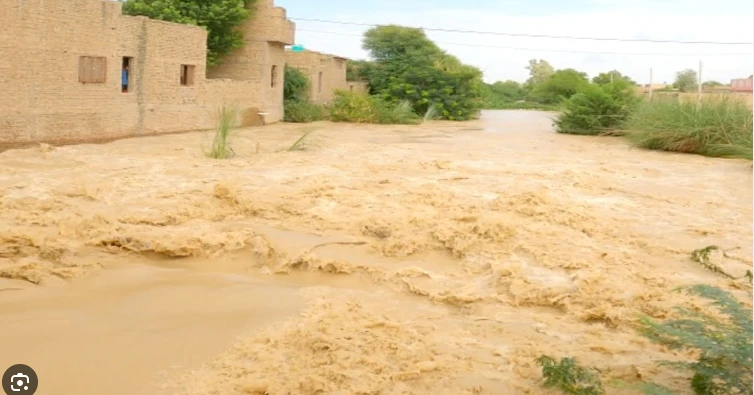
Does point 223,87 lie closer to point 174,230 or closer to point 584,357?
point 174,230

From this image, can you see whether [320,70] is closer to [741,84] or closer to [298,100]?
[298,100]

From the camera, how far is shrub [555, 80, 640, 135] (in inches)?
868

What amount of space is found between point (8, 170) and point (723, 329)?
8.69m

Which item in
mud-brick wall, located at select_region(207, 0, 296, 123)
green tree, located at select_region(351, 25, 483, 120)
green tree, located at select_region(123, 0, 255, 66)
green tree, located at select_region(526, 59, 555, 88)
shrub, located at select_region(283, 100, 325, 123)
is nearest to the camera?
green tree, located at select_region(123, 0, 255, 66)

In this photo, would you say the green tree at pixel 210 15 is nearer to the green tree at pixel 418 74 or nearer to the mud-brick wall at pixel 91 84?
the mud-brick wall at pixel 91 84

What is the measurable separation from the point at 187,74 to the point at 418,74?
1401 cm

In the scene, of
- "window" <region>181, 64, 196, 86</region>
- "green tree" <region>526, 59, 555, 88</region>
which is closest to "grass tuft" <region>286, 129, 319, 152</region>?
"window" <region>181, 64, 196, 86</region>

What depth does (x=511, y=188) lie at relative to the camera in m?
10.1

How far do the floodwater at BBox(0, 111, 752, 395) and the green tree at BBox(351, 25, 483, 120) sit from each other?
60.3 ft

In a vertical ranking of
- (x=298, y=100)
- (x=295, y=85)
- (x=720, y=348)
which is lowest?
(x=720, y=348)

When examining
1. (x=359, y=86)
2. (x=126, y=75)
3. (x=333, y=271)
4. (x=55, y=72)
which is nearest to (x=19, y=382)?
(x=333, y=271)

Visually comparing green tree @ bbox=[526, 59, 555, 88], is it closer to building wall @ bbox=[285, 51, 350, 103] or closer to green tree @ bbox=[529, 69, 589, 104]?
green tree @ bbox=[529, 69, 589, 104]

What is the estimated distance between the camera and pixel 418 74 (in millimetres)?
29891

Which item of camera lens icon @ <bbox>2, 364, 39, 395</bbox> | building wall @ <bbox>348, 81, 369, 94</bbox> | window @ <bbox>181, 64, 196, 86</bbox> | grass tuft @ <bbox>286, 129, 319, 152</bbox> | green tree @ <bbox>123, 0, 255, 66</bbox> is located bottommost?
camera lens icon @ <bbox>2, 364, 39, 395</bbox>
